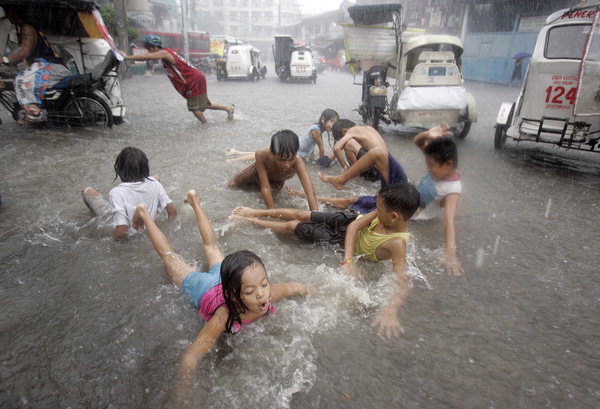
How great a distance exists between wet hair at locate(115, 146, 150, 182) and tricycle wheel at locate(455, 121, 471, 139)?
6562mm

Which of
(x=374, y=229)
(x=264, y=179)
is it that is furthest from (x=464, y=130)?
(x=374, y=229)

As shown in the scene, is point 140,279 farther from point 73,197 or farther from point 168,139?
point 168,139

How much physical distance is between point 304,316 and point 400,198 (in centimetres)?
102

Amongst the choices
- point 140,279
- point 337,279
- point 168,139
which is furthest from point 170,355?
point 168,139

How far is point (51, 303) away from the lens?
2.39 metres

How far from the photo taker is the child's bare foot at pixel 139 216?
285cm

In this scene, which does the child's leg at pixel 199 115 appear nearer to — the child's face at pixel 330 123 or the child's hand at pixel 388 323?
the child's face at pixel 330 123

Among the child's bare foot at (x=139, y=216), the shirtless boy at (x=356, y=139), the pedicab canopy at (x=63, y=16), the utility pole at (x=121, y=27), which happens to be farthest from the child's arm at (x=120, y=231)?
the utility pole at (x=121, y=27)

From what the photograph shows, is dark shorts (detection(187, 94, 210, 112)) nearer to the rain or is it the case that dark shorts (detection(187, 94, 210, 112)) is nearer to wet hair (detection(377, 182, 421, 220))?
the rain

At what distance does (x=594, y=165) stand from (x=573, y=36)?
84.8 inches

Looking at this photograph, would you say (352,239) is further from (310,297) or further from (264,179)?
(264,179)

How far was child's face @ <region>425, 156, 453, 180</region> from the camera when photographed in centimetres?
329

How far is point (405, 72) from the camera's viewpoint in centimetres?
780

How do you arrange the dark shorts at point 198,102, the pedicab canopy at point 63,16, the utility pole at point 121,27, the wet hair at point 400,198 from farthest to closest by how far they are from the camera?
the utility pole at point 121,27 < the dark shorts at point 198,102 < the pedicab canopy at point 63,16 < the wet hair at point 400,198
